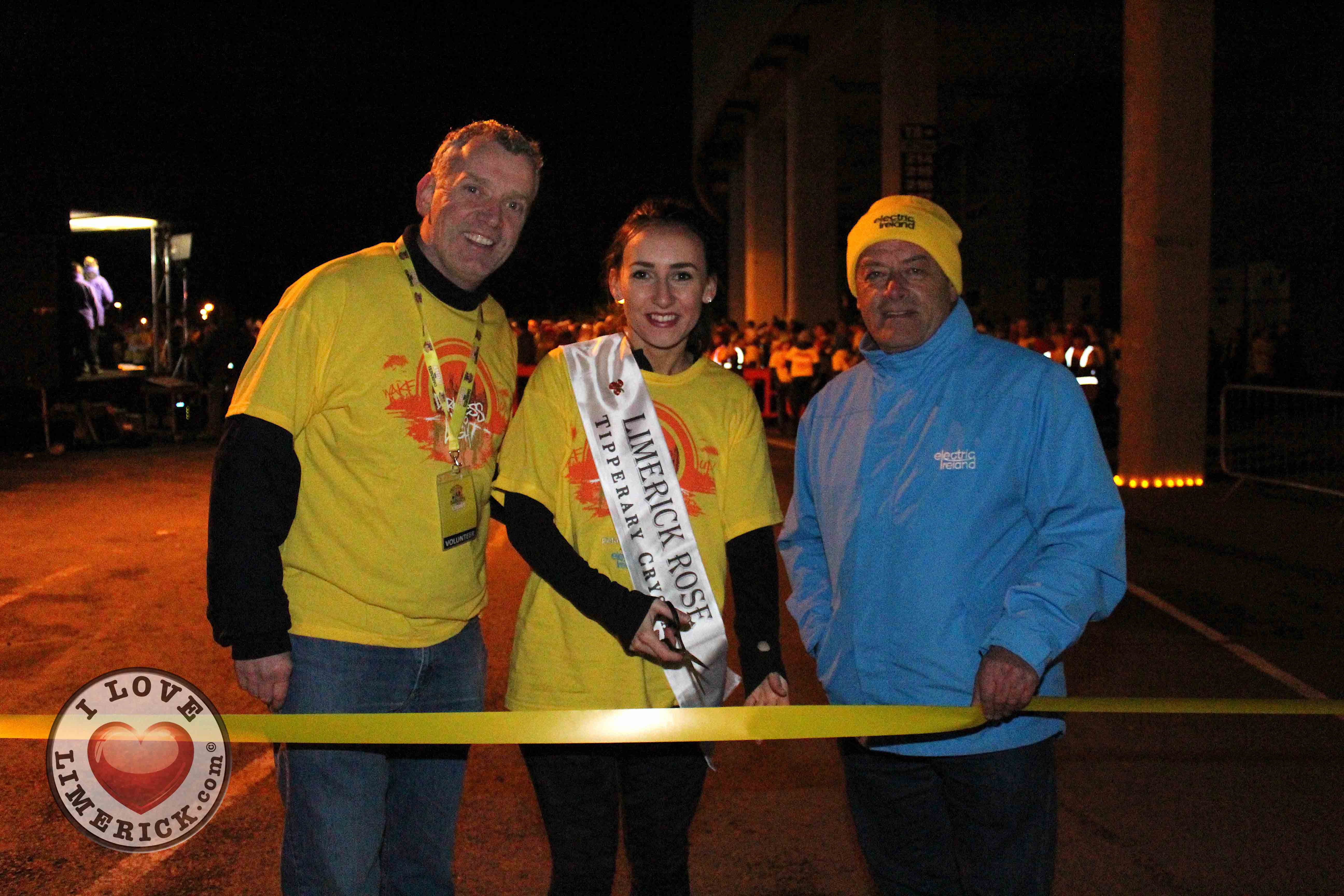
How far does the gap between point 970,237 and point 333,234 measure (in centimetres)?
2879

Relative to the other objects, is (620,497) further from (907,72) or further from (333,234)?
(333,234)

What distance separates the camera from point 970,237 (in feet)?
145

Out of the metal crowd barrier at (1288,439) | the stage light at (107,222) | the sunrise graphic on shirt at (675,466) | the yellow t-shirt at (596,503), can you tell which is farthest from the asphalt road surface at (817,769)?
the stage light at (107,222)

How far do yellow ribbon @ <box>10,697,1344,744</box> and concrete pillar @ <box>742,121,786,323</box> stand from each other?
40.4m

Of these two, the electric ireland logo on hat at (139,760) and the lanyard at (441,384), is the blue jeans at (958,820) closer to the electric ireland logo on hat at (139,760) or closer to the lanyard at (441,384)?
the lanyard at (441,384)

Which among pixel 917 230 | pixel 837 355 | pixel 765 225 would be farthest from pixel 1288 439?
pixel 765 225

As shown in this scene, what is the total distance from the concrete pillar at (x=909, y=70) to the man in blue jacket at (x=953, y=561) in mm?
22363

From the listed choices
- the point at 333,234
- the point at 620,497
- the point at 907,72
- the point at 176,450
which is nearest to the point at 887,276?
the point at 620,497

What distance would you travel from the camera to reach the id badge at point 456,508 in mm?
2902

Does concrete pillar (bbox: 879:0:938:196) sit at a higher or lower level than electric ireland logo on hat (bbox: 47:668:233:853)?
higher

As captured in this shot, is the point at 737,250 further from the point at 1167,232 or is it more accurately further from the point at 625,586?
the point at 625,586

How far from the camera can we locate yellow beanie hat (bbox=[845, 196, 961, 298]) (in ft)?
9.72

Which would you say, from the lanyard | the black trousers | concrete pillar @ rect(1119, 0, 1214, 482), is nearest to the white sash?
the black trousers

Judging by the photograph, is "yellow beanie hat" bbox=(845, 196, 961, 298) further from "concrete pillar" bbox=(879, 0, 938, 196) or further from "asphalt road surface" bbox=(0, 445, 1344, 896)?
"concrete pillar" bbox=(879, 0, 938, 196)
